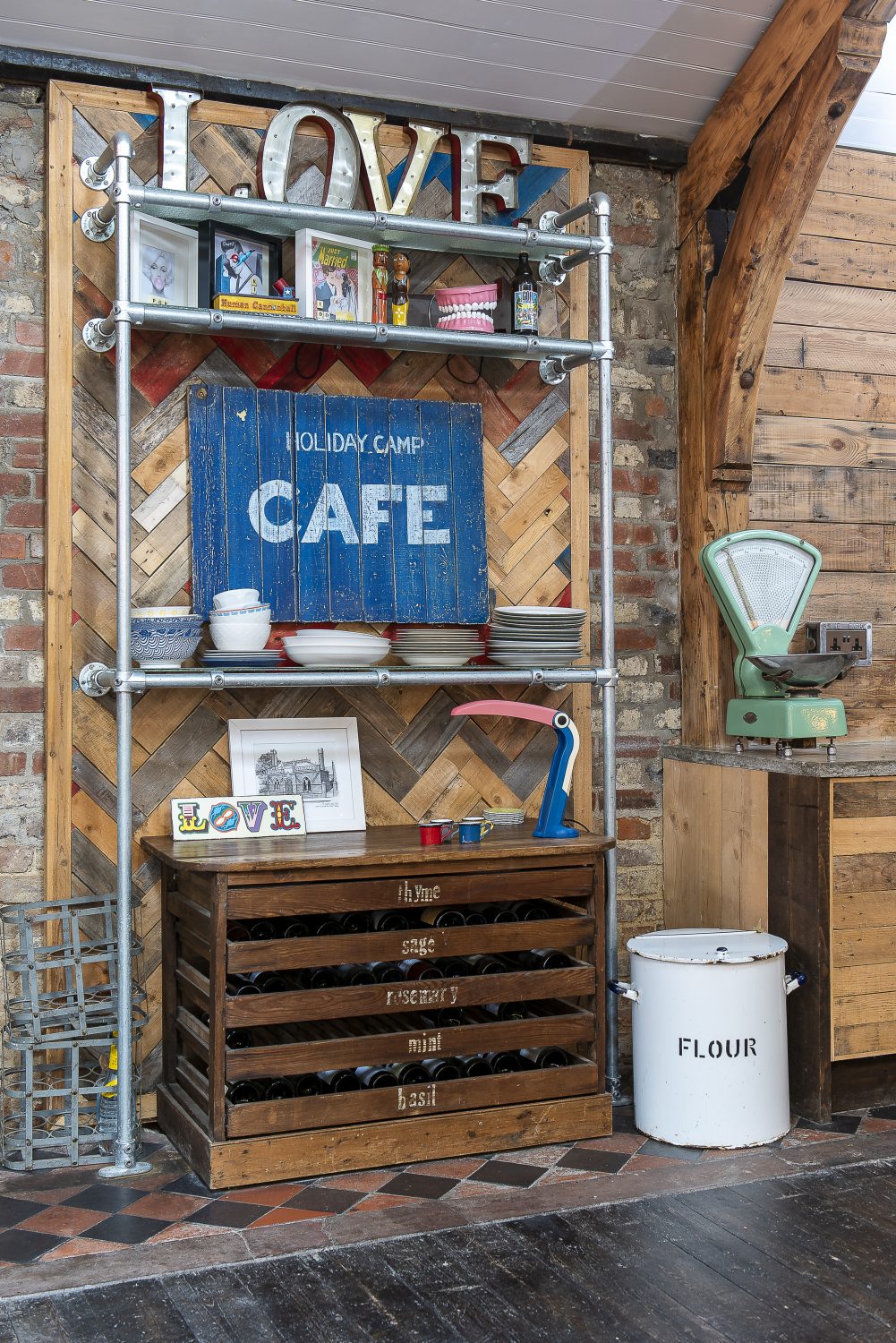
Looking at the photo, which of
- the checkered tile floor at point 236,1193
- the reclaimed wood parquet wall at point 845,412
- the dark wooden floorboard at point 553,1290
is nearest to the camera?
the dark wooden floorboard at point 553,1290

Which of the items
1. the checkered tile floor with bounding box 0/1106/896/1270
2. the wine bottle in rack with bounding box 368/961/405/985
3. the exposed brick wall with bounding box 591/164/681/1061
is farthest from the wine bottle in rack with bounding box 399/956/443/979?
the exposed brick wall with bounding box 591/164/681/1061

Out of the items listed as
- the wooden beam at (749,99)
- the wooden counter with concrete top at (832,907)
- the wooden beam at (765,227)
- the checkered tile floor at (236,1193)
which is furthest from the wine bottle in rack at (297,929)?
the wooden beam at (749,99)

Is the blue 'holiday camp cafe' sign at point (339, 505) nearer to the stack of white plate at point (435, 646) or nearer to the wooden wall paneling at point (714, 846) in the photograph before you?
the stack of white plate at point (435, 646)

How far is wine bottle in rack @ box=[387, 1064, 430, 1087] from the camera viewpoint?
327cm

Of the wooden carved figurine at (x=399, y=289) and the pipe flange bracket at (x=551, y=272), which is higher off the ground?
the pipe flange bracket at (x=551, y=272)

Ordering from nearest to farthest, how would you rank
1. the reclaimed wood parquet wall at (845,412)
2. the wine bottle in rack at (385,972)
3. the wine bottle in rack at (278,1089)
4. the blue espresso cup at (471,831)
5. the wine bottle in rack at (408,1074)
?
1. the wine bottle in rack at (278,1089)
2. the wine bottle in rack at (408,1074)
3. the wine bottle in rack at (385,972)
4. the blue espresso cup at (471,831)
5. the reclaimed wood parquet wall at (845,412)

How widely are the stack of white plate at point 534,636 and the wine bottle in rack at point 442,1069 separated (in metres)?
1.10

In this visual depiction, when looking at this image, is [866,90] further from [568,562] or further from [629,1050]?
[629,1050]

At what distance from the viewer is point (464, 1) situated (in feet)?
11.4

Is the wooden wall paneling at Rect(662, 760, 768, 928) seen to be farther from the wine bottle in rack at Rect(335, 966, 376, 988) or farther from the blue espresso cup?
the wine bottle in rack at Rect(335, 966, 376, 988)

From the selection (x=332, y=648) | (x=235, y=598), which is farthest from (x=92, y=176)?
(x=332, y=648)

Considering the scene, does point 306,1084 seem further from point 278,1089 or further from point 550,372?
point 550,372

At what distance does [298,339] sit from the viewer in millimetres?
3604

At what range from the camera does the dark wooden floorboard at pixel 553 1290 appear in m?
2.38
